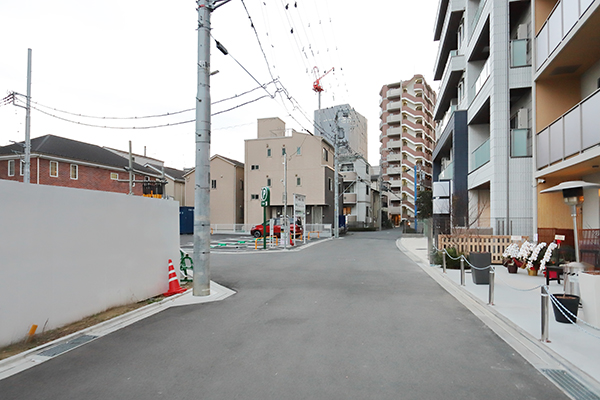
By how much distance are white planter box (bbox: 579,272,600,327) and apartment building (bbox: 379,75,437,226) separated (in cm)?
6112

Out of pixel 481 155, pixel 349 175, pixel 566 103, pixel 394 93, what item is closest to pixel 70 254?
pixel 566 103

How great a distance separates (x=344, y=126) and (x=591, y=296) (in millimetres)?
46254

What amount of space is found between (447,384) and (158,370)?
329 cm

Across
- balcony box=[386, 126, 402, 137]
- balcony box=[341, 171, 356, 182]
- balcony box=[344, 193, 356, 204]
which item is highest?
balcony box=[386, 126, 402, 137]

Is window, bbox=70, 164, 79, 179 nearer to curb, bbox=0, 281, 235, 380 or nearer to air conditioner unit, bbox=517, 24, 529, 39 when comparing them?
curb, bbox=0, 281, 235, 380

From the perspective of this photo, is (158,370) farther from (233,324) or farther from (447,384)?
(447,384)

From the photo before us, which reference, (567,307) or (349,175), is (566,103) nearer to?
(567,307)

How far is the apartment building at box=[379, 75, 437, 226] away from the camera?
67.1 m

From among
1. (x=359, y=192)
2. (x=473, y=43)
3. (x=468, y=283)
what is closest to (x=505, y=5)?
(x=473, y=43)

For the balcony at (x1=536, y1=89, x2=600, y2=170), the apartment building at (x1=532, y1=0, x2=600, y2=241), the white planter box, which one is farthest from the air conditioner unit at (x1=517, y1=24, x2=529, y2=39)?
the white planter box

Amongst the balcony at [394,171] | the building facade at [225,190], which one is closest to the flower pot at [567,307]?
the building facade at [225,190]

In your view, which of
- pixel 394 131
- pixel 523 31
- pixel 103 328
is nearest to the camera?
pixel 103 328

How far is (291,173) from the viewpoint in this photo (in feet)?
130

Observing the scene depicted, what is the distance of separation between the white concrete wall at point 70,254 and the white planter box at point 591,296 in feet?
27.2
